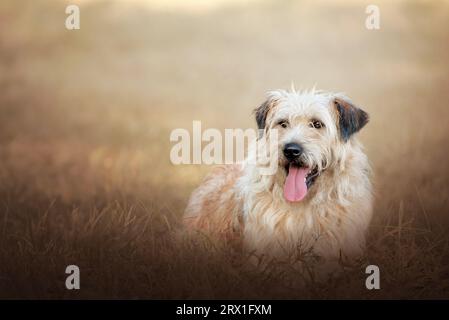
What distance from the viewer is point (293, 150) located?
6414 millimetres

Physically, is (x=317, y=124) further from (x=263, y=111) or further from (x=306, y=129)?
(x=263, y=111)

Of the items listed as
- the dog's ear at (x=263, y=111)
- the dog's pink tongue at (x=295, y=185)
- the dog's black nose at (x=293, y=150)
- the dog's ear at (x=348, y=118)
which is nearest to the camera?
the dog's black nose at (x=293, y=150)

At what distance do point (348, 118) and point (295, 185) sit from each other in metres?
0.86

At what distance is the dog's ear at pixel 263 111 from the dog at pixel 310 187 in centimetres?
2

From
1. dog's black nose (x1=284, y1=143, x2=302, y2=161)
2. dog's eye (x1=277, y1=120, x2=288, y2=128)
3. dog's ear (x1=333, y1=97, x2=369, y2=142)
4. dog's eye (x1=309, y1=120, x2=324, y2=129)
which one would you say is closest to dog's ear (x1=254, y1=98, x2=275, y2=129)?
dog's eye (x1=277, y1=120, x2=288, y2=128)

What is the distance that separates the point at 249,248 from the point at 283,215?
0.44 m

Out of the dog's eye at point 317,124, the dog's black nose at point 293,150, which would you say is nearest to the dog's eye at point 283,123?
the dog's eye at point 317,124

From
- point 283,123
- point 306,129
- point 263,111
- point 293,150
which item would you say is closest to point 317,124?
point 306,129

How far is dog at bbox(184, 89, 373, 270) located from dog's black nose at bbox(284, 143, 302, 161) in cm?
1

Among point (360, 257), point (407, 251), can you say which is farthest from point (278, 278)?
point (407, 251)

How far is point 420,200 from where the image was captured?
7.94 m

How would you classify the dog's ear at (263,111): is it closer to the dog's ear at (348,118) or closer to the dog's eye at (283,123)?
the dog's eye at (283,123)

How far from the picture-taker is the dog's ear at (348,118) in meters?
6.88

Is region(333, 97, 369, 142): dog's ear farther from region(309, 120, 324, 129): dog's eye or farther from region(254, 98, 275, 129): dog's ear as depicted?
region(254, 98, 275, 129): dog's ear
